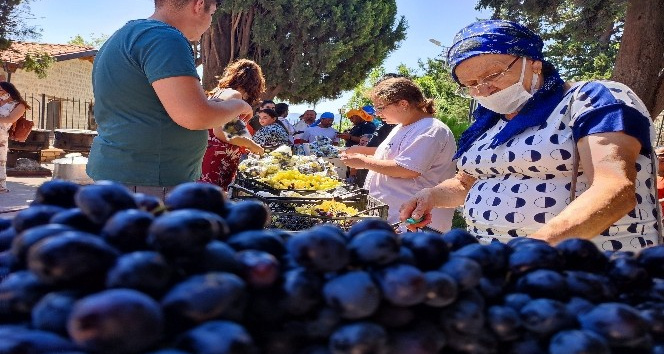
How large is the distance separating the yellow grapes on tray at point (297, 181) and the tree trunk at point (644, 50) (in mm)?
4259

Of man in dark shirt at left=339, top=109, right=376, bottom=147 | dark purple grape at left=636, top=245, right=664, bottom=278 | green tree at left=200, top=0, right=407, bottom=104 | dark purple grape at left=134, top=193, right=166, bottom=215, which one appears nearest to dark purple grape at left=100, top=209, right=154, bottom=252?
dark purple grape at left=134, top=193, right=166, bottom=215

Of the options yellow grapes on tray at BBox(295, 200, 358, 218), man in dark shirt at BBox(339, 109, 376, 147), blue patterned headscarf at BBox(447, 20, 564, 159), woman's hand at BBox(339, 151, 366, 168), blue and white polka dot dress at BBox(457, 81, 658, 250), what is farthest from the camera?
man in dark shirt at BBox(339, 109, 376, 147)

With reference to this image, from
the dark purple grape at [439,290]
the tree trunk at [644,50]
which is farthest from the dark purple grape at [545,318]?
the tree trunk at [644,50]

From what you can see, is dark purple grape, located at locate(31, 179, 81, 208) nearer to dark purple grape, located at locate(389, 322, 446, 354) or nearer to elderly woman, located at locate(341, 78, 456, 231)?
dark purple grape, located at locate(389, 322, 446, 354)

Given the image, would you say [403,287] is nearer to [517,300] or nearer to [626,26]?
[517,300]

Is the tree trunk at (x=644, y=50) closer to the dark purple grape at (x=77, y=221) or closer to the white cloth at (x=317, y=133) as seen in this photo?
the white cloth at (x=317, y=133)

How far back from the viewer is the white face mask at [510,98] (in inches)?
85.2

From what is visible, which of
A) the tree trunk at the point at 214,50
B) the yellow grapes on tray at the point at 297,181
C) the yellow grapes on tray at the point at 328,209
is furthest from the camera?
the tree trunk at the point at 214,50

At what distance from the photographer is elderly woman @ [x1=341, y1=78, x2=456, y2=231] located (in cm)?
357

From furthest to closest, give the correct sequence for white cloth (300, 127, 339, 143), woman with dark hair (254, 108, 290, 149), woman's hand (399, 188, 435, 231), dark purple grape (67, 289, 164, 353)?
1. white cloth (300, 127, 339, 143)
2. woman with dark hair (254, 108, 290, 149)
3. woman's hand (399, 188, 435, 231)
4. dark purple grape (67, 289, 164, 353)

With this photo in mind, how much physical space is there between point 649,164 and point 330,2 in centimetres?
1777

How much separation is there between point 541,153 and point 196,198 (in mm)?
1449

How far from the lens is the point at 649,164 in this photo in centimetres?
182

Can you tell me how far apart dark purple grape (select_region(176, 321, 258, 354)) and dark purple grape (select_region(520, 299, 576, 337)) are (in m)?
0.39
